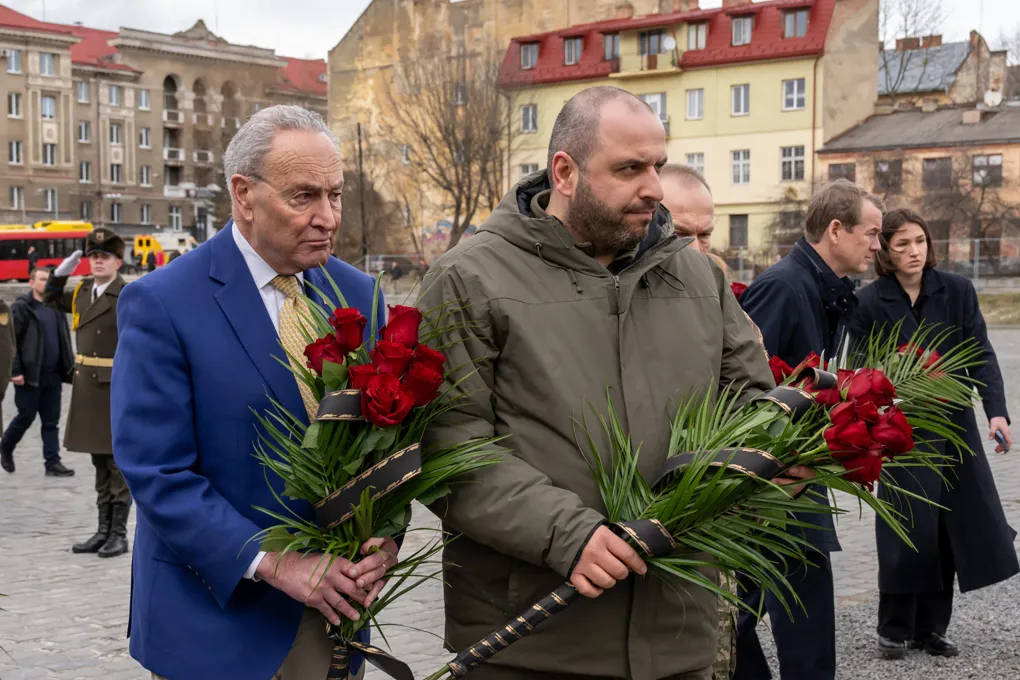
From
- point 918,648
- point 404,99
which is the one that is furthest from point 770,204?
point 918,648

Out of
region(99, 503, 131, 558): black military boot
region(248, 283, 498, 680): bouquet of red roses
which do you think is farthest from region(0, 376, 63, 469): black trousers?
region(248, 283, 498, 680): bouquet of red roses

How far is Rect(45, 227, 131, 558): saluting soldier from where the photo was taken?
9023mm

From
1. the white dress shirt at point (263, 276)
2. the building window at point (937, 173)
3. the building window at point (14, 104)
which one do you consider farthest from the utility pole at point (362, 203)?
the white dress shirt at point (263, 276)

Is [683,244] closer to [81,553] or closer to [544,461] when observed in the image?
[544,461]

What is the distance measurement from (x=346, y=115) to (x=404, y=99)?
47.8ft

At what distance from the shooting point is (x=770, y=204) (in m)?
58.0

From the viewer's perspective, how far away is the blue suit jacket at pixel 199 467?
3020mm

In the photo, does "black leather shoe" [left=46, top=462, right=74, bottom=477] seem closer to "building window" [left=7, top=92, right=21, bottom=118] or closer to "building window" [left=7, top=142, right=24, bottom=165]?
"building window" [left=7, top=142, right=24, bottom=165]

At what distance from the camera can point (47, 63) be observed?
8600 cm

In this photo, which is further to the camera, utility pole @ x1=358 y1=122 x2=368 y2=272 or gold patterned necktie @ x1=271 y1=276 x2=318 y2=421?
utility pole @ x1=358 y1=122 x2=368 y2=272

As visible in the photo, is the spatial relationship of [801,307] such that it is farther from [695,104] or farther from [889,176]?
[695,104]

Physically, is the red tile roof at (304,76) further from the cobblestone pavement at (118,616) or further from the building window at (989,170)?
the cobblestone pavement at (118,616)

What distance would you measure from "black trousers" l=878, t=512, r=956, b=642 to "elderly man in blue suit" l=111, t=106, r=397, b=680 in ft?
13.1

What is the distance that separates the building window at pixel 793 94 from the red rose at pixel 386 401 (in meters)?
57.8
